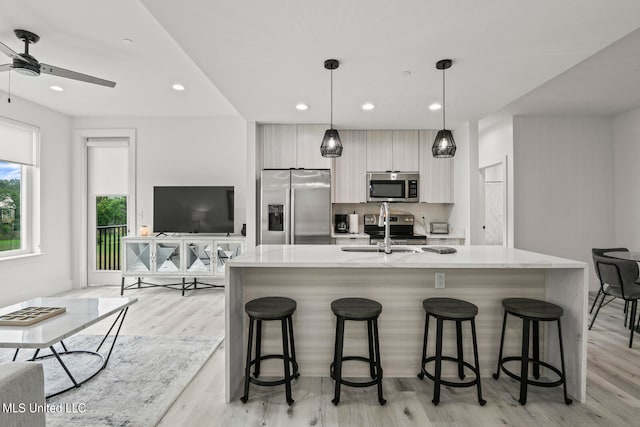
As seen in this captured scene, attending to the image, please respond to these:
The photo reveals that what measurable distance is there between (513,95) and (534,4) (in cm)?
179

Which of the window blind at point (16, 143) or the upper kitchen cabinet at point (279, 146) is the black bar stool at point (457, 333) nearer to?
the upper kitchen cabinet at point (279, 146)

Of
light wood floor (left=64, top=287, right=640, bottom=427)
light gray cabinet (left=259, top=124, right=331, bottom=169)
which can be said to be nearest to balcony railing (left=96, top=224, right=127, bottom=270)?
light gray cabinet (left=259, top=124, right=331, bottom=169)

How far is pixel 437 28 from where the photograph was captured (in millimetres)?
2271

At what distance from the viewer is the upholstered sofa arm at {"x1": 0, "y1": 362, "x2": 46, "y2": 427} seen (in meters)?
1.10

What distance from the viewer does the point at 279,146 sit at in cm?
484

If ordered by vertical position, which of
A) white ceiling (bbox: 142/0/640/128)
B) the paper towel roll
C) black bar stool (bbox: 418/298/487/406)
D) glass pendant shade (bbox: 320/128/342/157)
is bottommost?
black bar stool (bbox: 418/298/487/406)

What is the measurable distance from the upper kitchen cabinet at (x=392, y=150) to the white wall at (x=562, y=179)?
1.50m

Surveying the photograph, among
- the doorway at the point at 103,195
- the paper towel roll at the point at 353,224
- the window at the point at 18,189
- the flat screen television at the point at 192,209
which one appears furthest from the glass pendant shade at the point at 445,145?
the window at the point at 18,189

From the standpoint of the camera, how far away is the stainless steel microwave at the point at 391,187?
16.8 ft

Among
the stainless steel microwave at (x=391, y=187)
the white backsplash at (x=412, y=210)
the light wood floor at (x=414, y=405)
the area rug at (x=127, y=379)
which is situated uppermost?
the stainless steel microwave at (x=391, y=187)

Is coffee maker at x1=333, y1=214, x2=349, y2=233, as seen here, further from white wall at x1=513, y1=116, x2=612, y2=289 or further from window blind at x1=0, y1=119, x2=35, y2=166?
window blind at x1=0, y1=119, x2=35, y2=166

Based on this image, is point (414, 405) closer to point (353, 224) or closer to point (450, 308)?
point (450, 308)

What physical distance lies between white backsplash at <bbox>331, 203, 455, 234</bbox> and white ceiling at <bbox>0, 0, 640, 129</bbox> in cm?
173

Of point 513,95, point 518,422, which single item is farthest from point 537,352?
point 513,95
